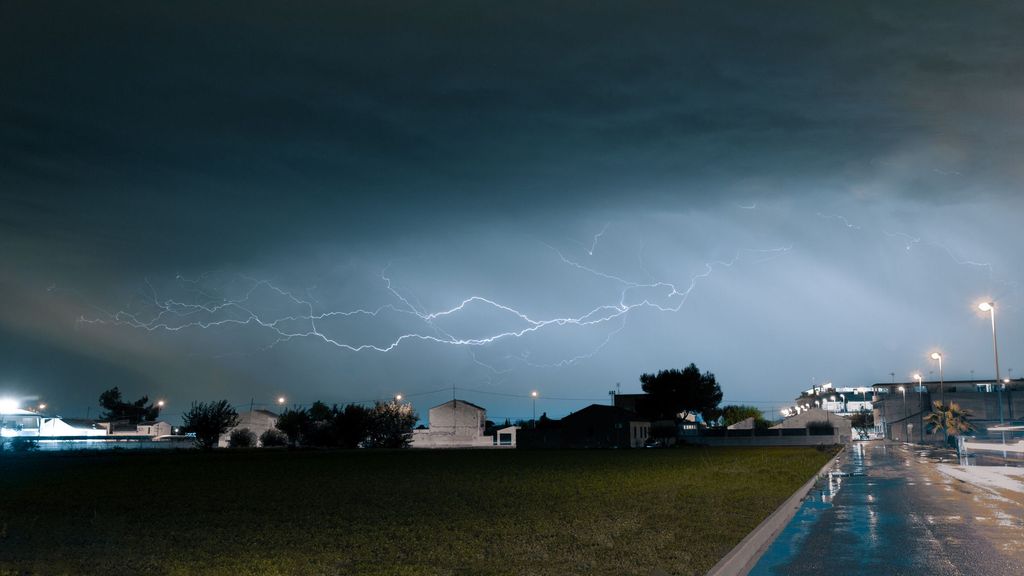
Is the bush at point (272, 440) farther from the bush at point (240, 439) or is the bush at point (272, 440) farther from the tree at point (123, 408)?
the tree at point (123, 408)

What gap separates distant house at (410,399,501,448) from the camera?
11869 centimetres

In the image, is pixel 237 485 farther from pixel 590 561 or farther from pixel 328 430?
pixel 328 430

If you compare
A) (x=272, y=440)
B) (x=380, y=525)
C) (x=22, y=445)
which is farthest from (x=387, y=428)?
(x=380, y=525)

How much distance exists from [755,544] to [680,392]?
12540 centimetres

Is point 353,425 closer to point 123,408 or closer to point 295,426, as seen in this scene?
point 295,426

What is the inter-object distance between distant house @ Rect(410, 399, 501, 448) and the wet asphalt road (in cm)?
9577

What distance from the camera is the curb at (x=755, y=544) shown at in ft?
37.5

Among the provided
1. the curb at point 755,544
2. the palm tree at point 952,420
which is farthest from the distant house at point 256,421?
the curb at point 755,544

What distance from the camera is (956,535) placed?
14.8 m

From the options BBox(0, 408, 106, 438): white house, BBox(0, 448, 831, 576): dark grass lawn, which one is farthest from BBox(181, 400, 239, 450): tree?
BBox(0, 448, 831, 576): dark grass lawn

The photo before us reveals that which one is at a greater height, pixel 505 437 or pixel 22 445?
pixel 22 445

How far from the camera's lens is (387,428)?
319ft

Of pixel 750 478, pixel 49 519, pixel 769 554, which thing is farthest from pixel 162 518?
pixel 750 478

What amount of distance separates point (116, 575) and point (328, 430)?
90.4 metres
